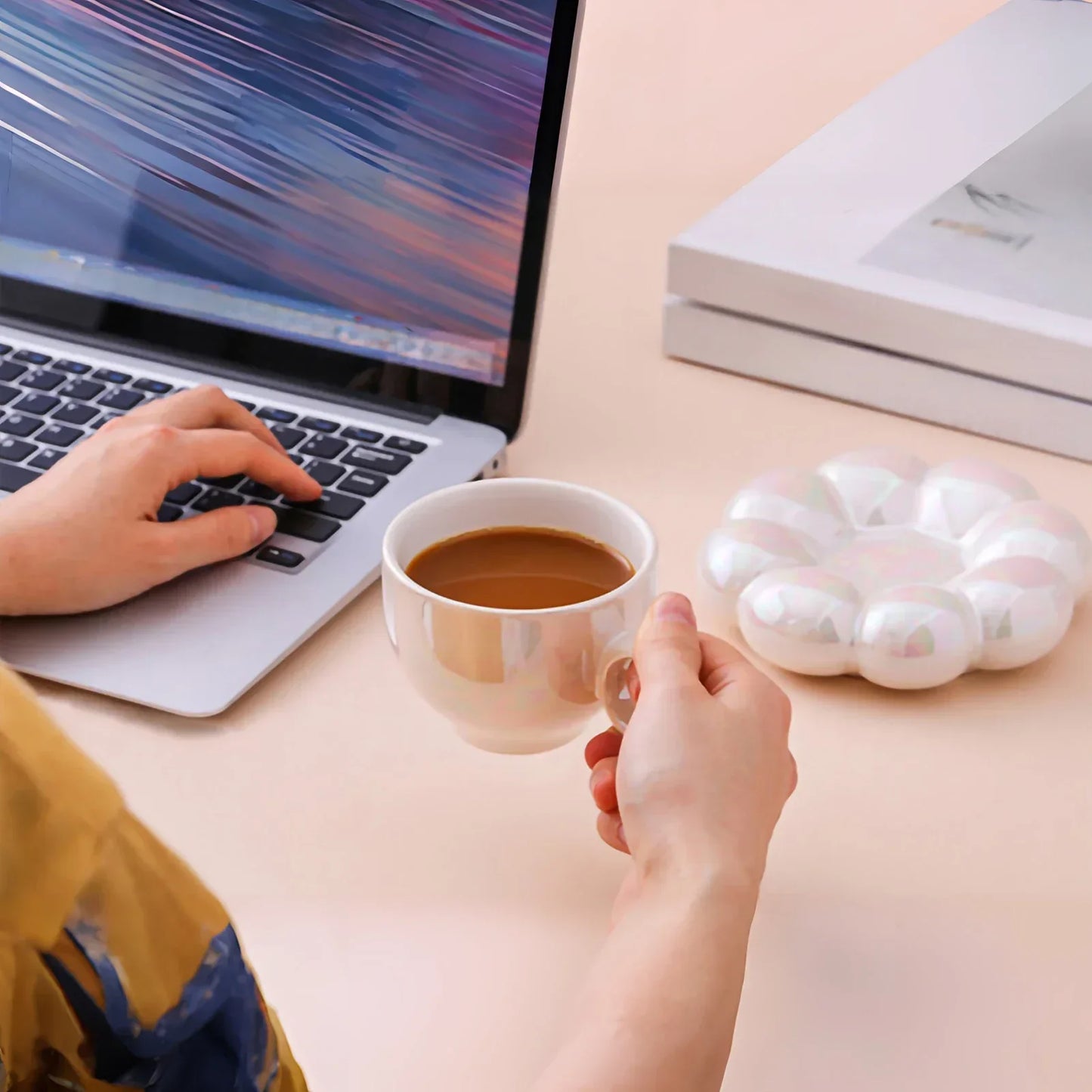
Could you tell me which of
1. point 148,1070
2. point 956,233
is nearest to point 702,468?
point 956,233

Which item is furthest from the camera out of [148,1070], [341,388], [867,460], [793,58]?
[793,58]

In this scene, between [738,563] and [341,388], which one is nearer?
[738,563]

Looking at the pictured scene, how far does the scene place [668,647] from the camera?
474mm

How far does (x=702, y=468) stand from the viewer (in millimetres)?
770

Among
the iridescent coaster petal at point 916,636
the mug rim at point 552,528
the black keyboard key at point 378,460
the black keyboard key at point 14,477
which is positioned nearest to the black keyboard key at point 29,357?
the black keyboard key at point 14,477

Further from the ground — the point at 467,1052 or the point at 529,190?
the point at 529,190

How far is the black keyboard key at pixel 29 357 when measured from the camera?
80 centimetres

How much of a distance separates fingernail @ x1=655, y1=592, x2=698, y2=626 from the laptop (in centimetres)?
20

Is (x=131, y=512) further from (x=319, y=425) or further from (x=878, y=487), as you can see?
(x=878, y=487)

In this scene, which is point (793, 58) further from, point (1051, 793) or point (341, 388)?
point (1051, 793)

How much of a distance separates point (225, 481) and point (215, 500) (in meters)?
0.02

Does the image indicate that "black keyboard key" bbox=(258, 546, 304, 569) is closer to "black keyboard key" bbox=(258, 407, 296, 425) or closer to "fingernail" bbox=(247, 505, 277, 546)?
"fingernail" bbox=(247, 505, 277, 546)

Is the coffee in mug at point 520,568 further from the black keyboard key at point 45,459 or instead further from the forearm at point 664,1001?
the black keyboard key at point 45,459

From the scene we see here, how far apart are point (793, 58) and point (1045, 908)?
1026 mm
